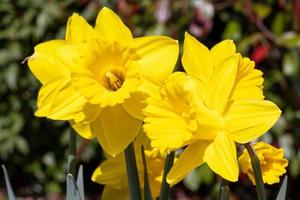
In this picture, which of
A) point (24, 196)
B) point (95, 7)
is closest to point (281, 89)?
point (95, 7)

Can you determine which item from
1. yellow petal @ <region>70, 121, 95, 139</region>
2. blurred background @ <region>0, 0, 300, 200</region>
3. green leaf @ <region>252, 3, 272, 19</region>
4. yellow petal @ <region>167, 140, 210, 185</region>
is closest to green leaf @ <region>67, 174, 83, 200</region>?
yellow petal @ <region>70, 121, 95, 139</region>

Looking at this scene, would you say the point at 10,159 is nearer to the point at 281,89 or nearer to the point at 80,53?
the point at 281,89

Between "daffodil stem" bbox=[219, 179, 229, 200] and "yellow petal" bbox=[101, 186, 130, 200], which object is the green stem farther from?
"daffodil stem" bbox=[219, 179, 229, 200]

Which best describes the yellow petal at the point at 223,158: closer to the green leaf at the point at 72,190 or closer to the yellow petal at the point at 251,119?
the yellow petal at the point at 251,119

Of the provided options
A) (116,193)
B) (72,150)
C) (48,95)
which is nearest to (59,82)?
(48,95)

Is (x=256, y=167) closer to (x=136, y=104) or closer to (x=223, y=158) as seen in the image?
(x=223, y=158)

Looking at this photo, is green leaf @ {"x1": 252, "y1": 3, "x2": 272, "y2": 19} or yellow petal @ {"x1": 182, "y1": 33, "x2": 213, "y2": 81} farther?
green leaf @ {"x1": 252, "y1": 3, "x2": 272, "y2": 19}

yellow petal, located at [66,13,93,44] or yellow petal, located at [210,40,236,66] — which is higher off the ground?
yellow petal, located at [66,13,93,44]
